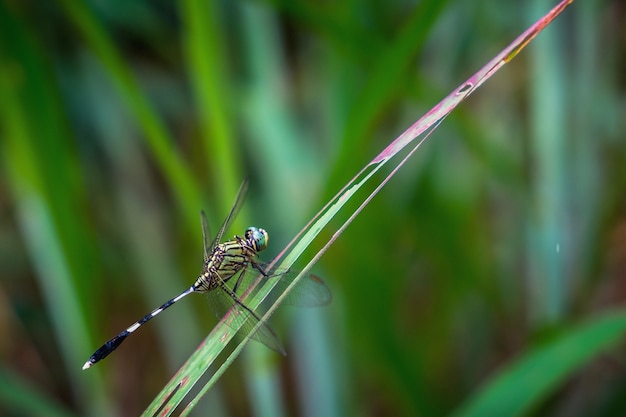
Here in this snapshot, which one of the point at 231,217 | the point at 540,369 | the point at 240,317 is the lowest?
the point at 540,369

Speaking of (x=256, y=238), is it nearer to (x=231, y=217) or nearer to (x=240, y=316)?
(x=231, y=217)

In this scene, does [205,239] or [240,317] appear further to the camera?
[205,239]

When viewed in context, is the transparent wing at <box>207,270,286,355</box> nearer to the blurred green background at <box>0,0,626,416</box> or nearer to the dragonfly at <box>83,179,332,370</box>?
the dragonfly at <box>83,179,332,370</box>

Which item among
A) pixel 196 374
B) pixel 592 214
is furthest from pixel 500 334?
pixel 196 374

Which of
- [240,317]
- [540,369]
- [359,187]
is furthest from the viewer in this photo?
[540,369]

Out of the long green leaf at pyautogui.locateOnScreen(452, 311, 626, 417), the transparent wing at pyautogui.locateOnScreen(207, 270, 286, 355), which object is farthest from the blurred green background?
the transparent wing at pyautogui.locateOnScreen(207, 270, 286, 355)

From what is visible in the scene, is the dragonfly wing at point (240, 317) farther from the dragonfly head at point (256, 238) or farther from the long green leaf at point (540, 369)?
the long green leaf at point (540, 369)

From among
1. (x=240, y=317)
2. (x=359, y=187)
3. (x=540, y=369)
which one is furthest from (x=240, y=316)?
(x=540, y=369)

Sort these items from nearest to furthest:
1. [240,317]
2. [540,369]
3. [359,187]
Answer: [359,187] < [240,317] < [540,369]

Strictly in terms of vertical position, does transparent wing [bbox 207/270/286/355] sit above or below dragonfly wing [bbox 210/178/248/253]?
below
